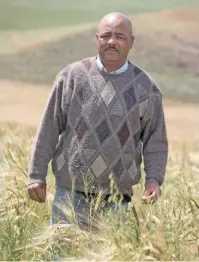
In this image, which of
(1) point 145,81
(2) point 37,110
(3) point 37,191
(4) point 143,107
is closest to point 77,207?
(3) point 37,191

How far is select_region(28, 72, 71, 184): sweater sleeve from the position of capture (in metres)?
3.93

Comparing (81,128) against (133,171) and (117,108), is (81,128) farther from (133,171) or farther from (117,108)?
(133,171)

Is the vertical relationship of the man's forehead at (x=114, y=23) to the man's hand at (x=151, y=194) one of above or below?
above

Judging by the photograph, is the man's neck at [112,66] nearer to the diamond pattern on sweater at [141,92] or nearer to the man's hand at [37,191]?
the diamond pattern on sweater at [141,92]

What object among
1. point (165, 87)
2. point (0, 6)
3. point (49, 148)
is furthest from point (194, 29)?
point (49, 148)

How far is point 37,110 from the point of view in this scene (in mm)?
14359

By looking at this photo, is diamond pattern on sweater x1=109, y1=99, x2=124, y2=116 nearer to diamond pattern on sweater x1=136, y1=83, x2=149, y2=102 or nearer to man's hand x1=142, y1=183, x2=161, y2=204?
diamond pattern on sweater x1=136, y1=83, x2=149, y2=102

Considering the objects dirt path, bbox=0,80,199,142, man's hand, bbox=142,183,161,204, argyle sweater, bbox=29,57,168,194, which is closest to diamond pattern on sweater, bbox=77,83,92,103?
argyle sweater, bbox=29,57,168,194

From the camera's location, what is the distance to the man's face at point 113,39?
3.88 meters

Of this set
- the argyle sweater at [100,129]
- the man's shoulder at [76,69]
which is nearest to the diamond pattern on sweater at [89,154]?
the argyle sweater at [100,129]

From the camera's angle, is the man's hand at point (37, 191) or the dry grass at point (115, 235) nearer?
the dry grass at point (115, 235)

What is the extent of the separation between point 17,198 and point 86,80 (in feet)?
2.32

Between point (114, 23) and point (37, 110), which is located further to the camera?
point (37, 110)

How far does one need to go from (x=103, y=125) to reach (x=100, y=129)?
22 millimetres
